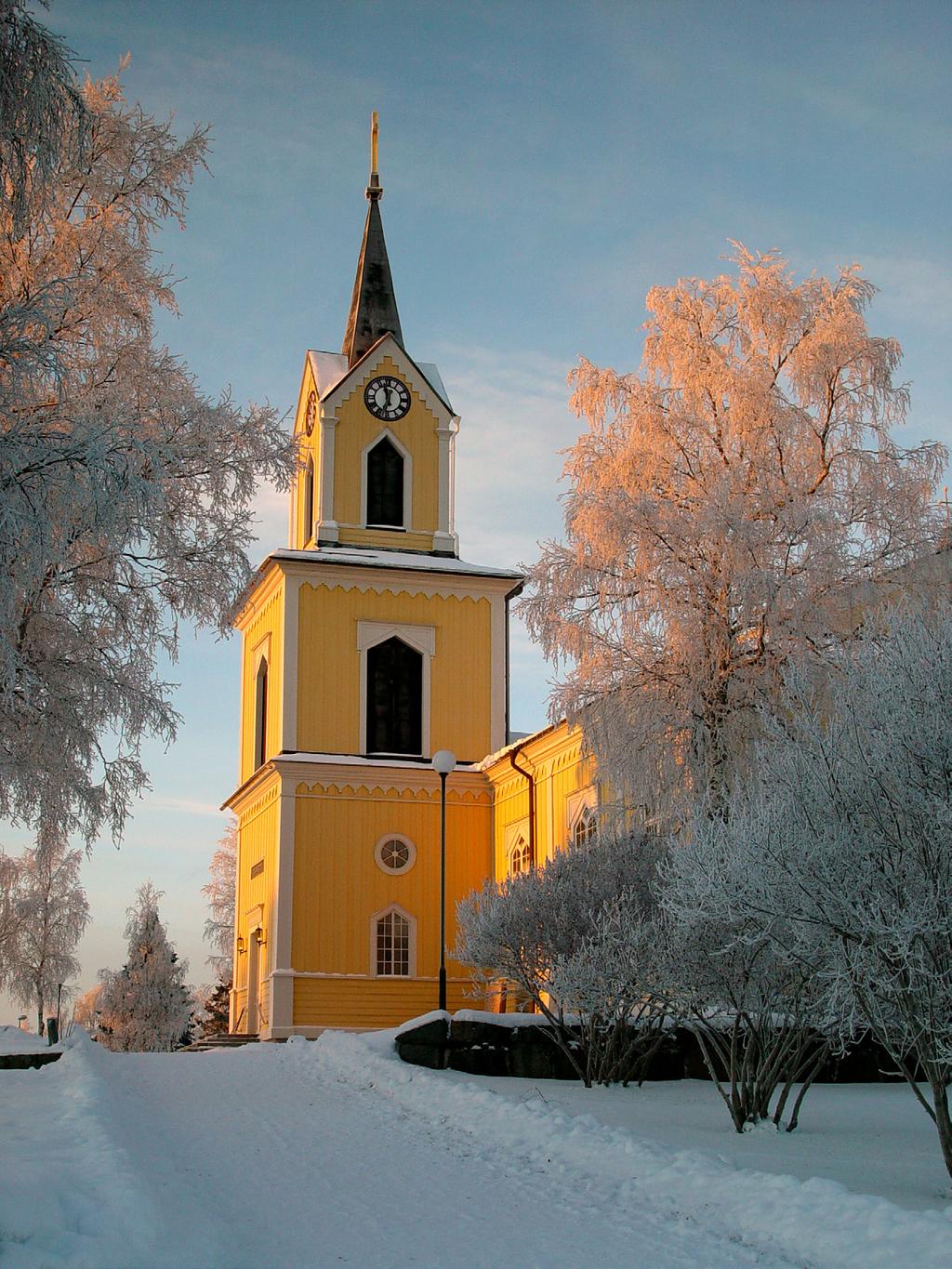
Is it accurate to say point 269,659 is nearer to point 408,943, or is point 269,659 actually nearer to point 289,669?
point 289,669

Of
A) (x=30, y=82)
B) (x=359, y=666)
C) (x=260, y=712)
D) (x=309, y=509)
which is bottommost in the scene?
(x=260, y=712)

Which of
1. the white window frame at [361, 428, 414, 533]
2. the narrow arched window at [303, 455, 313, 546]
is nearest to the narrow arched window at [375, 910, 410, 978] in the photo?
the white window frame at [361, 428, 414, 533]

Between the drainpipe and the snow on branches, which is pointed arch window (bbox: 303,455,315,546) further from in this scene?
the snow on branches

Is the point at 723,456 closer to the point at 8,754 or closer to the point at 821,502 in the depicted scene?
the point at 821,502

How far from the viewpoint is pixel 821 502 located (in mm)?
16688

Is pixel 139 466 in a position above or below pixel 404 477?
below

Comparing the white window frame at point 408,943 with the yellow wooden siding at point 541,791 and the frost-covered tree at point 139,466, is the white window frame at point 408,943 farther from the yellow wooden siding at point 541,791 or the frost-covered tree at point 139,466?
the frost-covered tree at point 139,466

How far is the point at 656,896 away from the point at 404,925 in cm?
1373

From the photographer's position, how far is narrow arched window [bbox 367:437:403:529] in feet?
101

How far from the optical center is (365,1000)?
1045 inches

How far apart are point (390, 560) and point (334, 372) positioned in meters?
5.13

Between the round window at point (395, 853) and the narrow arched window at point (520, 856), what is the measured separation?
6.33 ft

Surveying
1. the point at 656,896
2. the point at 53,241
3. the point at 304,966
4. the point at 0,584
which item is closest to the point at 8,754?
the point at 0,584

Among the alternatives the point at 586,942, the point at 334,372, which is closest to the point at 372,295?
A: the point at 334,372
